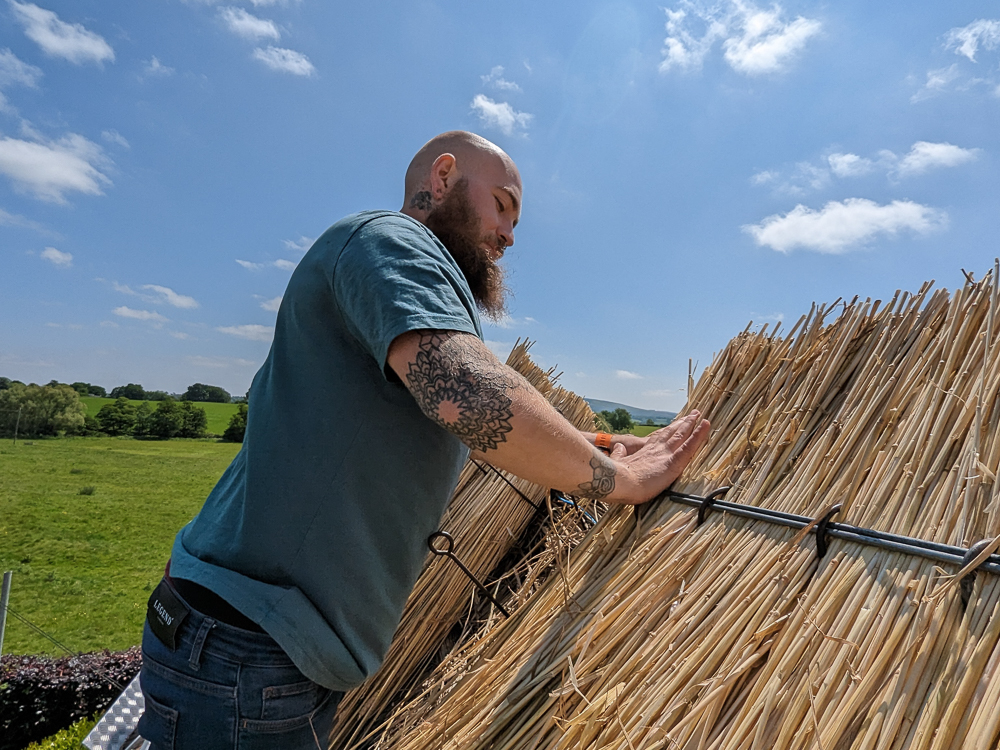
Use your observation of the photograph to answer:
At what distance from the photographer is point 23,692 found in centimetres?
477

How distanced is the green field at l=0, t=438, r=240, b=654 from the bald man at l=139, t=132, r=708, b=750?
19627 millimetres

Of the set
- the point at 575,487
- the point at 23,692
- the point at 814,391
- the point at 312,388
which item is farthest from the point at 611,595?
the point at 23,692

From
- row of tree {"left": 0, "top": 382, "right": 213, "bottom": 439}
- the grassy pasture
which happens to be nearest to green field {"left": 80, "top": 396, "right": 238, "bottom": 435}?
row of tree {"left": 0, "top": 382, "right": 213, "bottom": 439}

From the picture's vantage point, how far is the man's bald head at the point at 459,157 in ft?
4.41

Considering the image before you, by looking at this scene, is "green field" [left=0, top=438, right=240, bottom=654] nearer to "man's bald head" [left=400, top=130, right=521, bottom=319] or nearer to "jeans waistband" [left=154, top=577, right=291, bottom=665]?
"jeans waistband" [left=154, top=577, right=291, bottom=665]

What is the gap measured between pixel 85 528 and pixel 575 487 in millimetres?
33432

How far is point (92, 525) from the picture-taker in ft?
89.4

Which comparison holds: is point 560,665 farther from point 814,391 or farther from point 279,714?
point 814,391

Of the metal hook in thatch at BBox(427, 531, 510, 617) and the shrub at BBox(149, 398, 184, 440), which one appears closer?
the metal hook in thatch at BBox(427, 531, 510, 617)

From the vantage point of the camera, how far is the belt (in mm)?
973

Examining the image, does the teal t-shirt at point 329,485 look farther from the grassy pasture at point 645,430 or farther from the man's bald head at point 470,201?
the grassy pasture at point 645,430

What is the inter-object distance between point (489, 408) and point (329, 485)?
346 millimetres

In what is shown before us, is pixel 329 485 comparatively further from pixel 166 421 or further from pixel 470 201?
pixel 166 421

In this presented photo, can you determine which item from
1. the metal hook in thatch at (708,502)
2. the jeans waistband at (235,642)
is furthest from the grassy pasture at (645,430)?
the jeans waistband at (235,642)
